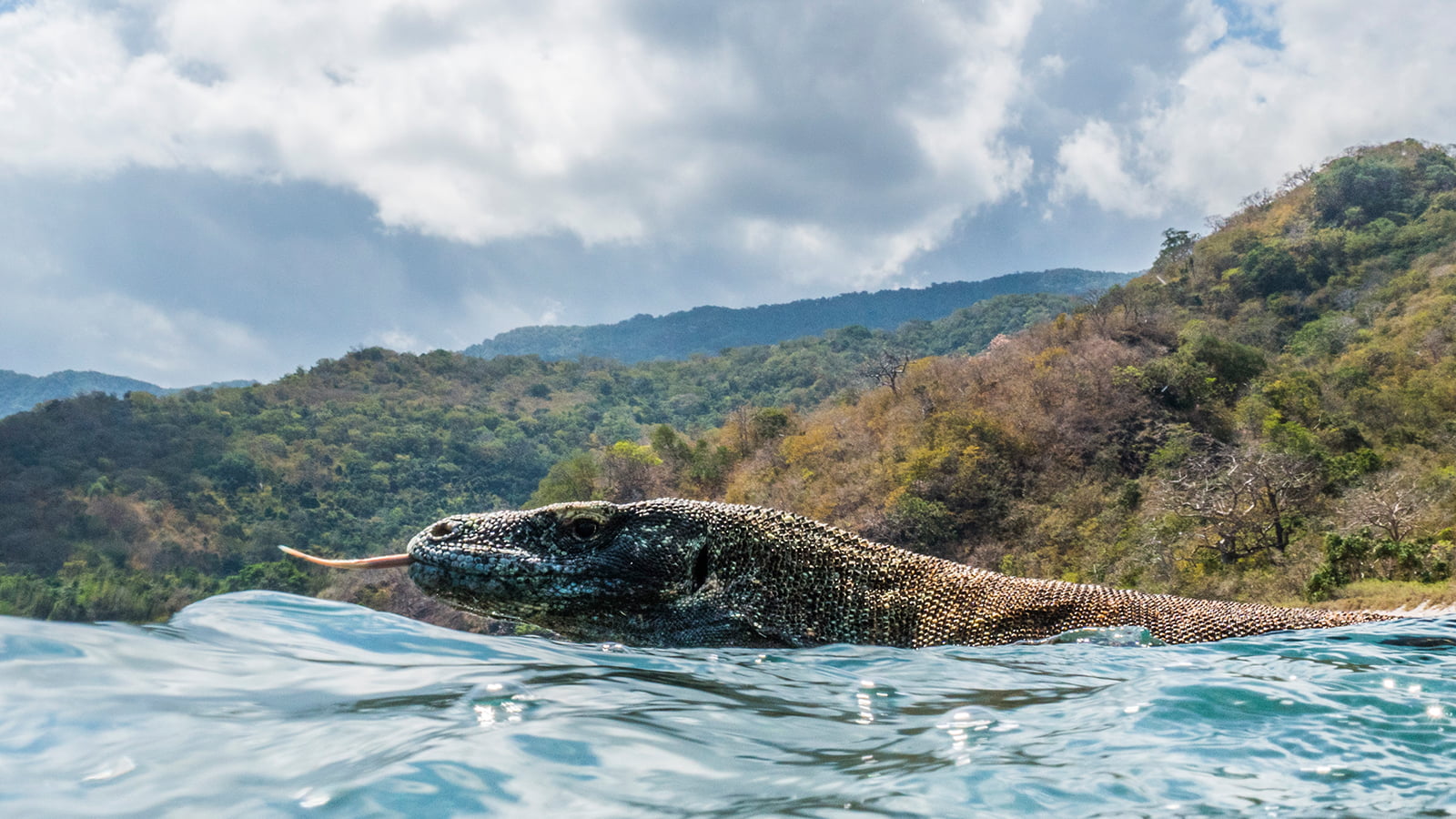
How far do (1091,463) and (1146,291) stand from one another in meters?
24.5

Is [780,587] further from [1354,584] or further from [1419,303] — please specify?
[1419,303]

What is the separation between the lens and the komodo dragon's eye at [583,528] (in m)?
3.85

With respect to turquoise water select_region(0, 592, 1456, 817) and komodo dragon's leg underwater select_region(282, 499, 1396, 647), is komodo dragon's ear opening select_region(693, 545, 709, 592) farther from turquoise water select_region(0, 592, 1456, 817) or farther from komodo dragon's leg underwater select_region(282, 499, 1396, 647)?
turquoise water select_region(0, 592, 1456, 817)

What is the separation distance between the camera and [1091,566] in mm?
19094

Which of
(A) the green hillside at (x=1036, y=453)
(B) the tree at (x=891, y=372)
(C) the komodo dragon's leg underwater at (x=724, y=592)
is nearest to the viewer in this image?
(C) the komodo dragon's leg underwater at (x=724, y=592)

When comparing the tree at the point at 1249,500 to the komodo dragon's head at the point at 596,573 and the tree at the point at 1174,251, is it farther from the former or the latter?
the tree at the point at 1174,251

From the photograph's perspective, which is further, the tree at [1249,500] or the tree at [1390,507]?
the tree at [1249,500]

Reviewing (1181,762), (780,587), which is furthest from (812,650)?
(1181,762)

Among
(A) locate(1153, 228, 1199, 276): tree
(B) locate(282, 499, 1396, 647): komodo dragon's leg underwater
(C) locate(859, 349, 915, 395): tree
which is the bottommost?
(B) locate(282, 499, 1396, 647): komodo dragon's leg underwater

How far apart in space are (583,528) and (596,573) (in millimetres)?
226

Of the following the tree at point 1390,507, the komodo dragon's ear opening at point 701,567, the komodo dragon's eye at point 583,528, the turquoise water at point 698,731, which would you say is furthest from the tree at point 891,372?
the turquoise water at point 698,731

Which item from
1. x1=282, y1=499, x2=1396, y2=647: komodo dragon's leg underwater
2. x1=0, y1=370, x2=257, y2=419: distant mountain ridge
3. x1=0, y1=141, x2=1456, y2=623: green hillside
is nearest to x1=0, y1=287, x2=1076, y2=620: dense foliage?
x1=0, y1=141, x2=1456, y2=623: green hillside

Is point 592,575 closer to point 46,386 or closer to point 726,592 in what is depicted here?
point 726,592

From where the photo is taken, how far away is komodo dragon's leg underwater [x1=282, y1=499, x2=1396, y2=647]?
12.3 feet
